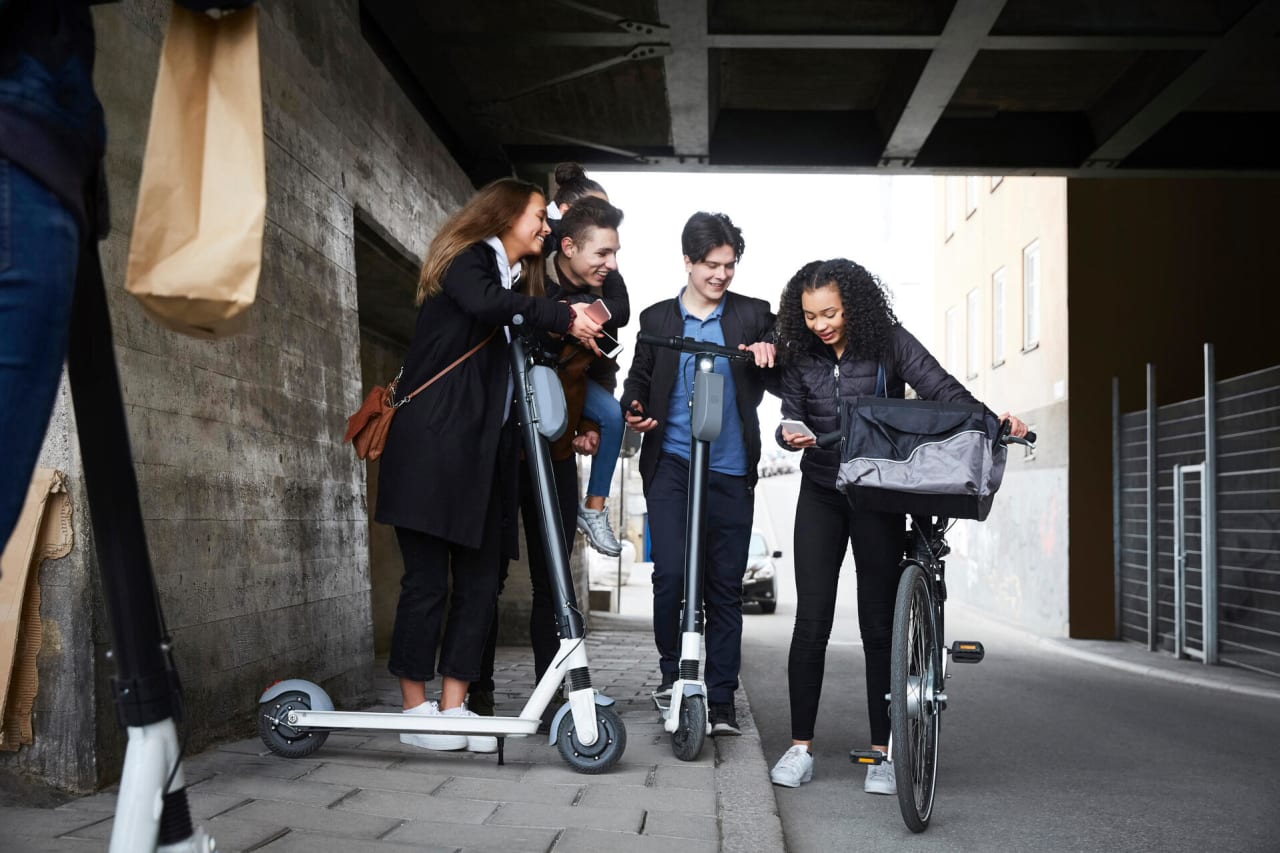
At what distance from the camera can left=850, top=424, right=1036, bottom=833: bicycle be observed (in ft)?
12.7

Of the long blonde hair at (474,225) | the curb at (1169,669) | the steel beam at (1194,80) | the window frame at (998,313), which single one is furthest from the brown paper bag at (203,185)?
the window frame at (998,313)

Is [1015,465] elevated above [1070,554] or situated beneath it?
elevated above

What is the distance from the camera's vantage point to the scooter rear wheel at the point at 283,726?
4227 millimetres

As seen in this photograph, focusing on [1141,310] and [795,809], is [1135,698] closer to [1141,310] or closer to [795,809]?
[795,809]

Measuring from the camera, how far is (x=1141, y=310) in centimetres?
1548

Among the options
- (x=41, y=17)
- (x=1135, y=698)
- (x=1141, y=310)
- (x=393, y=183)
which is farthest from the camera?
(x=1141, y=310)

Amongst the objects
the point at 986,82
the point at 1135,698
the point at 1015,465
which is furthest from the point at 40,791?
the point at 1015,465

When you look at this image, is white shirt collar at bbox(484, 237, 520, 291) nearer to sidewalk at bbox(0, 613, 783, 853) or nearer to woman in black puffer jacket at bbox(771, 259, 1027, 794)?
woman in black puffer jacket at bbox(771, 259, 1027, 794)

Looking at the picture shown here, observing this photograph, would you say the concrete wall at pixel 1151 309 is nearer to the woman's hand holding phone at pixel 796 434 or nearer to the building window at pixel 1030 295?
the building window at pixel 1030 295

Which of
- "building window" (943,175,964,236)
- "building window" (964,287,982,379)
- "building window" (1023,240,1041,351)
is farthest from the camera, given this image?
"building window" (943,175,964,236)

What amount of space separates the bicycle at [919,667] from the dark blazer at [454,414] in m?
1.41

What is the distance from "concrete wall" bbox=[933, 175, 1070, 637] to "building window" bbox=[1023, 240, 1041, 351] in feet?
0.48

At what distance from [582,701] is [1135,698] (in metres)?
6.10

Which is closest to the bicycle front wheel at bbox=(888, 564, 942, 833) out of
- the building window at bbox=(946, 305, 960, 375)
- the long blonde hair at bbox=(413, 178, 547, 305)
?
the long blonde hair at bbox=(413, 178, 547, 305)
